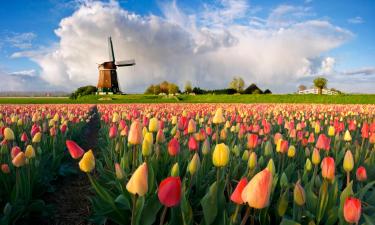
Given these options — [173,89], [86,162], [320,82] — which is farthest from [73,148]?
[173,89]

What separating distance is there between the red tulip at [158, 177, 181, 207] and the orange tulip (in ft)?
1.09

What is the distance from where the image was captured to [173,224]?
2305 millimetres

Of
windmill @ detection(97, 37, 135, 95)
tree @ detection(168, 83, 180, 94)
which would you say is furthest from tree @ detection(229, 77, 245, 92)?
windmill @ detection(97, 37, 135, 95)

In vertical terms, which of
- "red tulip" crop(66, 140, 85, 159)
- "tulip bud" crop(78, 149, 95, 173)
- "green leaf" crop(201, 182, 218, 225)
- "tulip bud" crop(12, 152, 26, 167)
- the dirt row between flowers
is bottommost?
the dirt row between flowers

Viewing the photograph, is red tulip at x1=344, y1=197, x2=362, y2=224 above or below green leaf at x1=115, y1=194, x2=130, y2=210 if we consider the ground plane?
above

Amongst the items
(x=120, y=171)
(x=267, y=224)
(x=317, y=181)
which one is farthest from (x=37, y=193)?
(x=317, y=181)

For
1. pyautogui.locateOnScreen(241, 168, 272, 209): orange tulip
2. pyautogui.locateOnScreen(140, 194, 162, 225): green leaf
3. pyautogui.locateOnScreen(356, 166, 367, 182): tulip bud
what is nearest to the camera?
pyautogui.locateOnScreen(241, 168, 272, 209): orange tulip

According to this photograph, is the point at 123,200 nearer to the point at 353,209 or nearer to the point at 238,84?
the point at 353,209

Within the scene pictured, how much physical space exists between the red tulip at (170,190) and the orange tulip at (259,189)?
13.1 inches

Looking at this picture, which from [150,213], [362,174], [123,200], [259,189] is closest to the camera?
[259,189]

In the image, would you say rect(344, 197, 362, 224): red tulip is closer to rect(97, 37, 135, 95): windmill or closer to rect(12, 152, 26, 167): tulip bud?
rect(12, 152, 26, 167): tulip bud

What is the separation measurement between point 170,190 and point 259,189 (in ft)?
1.37

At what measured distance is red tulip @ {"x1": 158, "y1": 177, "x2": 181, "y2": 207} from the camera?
157 cm

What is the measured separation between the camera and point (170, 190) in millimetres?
1576
